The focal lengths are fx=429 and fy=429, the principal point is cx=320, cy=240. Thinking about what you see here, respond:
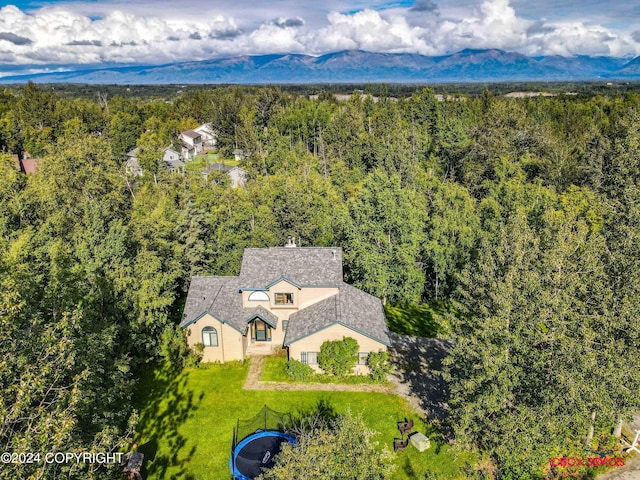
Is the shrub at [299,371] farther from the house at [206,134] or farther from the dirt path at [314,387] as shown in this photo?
the house at [206,134]

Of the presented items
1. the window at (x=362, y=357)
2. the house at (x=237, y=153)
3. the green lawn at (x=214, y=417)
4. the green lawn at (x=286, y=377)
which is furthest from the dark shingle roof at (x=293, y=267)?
the house at (x=237, y=153)

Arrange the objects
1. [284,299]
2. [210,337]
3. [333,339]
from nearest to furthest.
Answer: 1. [333,339]
2. [210,337]
3. [284,299]

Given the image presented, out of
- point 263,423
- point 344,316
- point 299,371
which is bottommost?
point 263,423

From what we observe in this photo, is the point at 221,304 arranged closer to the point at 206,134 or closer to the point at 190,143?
the point at 190,143

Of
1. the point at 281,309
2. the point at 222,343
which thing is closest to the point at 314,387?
the point at 281,309

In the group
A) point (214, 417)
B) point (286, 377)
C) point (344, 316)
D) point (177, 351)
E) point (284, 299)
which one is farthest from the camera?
point (284, 299)
